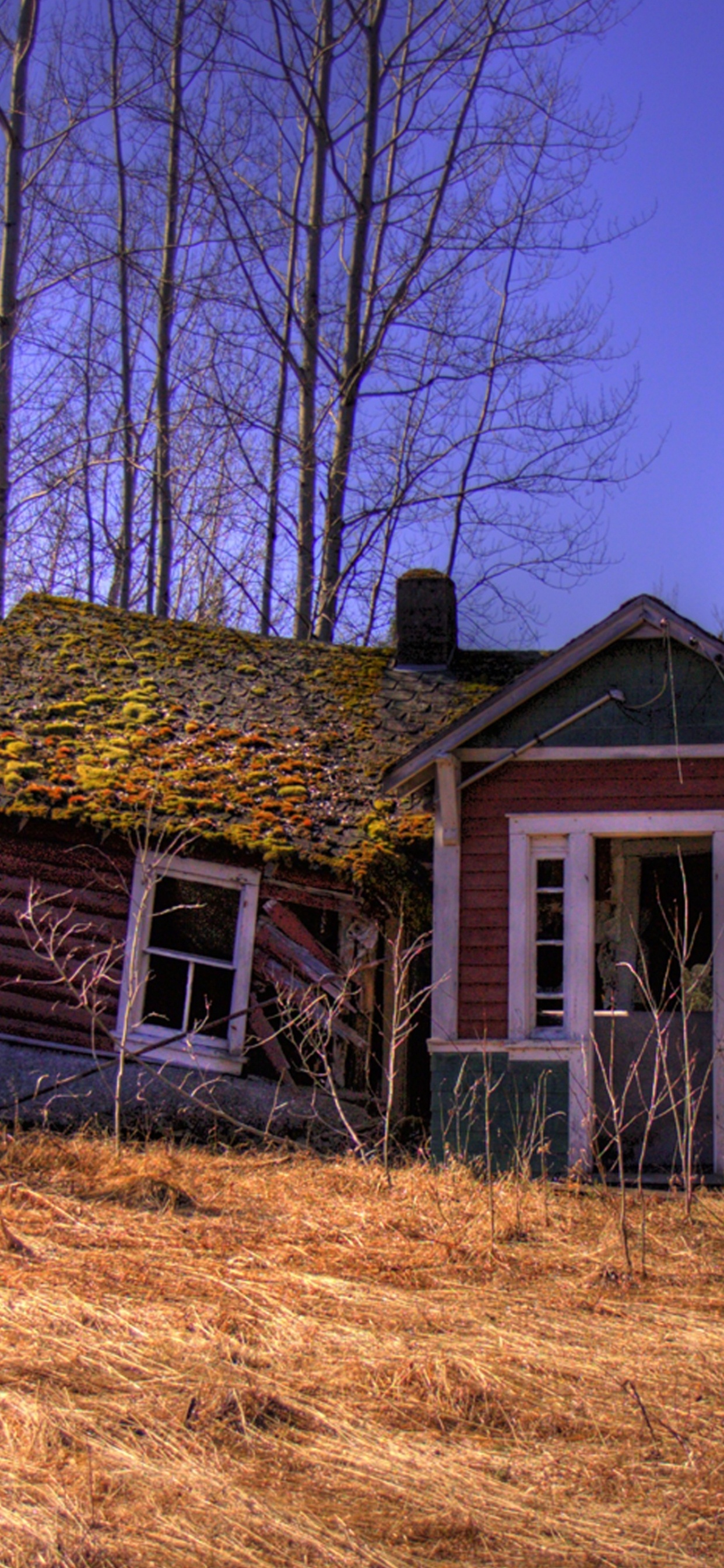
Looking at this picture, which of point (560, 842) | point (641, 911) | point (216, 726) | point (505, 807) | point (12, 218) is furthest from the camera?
point (12, 218)

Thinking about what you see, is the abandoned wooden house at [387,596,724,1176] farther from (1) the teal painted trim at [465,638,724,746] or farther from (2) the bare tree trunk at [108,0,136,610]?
(2) the bare tree trunk at [108,0,136,610]

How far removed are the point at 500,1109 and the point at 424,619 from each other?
801cm

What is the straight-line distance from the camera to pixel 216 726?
49.2ft

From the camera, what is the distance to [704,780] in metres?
10.8

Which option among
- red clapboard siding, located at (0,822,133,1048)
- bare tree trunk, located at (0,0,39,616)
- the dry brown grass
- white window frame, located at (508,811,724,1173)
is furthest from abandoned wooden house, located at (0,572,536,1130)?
bare tree trunk, located at (0,0,39,616)

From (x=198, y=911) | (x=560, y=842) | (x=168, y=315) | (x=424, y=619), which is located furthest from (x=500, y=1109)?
(x=168, y=315)

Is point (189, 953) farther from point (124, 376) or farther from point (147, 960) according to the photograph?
point (124, 376)

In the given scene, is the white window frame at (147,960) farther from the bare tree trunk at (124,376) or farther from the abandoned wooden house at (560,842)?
the bare tree trunk at (124,376)

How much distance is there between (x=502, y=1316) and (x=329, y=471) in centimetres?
1849

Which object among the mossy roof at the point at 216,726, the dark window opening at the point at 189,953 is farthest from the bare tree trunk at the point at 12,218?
the dark window opening at the point at 189,953

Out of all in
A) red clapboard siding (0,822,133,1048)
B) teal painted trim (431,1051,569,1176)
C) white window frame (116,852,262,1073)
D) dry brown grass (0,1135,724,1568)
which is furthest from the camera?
red clapboard siding (0,822,133,1048)

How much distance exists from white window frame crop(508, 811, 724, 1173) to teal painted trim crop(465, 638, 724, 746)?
24.0 inches

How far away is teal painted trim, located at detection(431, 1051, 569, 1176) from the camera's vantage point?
10391 millimetres

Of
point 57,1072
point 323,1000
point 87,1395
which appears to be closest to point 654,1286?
point 87,1395
